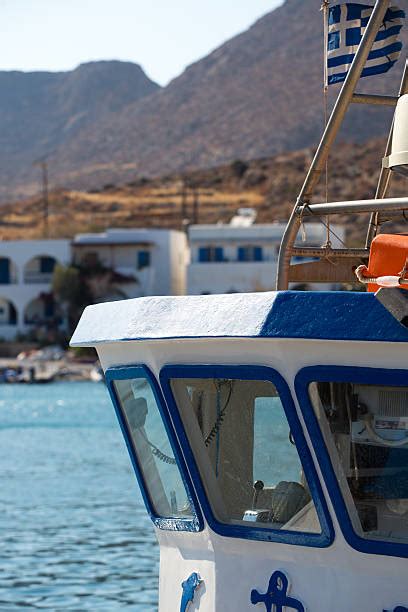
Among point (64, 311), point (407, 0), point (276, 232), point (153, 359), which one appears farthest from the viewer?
Result: point (64, 311)

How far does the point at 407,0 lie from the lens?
7441mm

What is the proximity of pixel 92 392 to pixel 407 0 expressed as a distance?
5476cm

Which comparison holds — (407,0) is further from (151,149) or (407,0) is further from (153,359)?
(151,149)

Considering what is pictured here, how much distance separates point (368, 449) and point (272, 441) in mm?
575

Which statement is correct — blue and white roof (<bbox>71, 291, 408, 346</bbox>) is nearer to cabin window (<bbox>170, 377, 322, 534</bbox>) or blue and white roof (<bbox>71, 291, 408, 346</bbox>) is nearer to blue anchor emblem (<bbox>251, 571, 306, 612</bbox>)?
cabin window (<bbox>170, 377, 322, 534</bbox>)

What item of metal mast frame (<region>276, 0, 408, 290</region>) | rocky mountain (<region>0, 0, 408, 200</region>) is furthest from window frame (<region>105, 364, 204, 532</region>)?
rocky mountain (<region>0, 0, 408, 200</region>)

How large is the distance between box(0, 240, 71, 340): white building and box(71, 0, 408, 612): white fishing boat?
6701cm

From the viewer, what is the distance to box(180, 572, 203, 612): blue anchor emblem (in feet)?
19.1

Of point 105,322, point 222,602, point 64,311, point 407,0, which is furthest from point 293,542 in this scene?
point 64,311

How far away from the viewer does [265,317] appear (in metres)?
5.06

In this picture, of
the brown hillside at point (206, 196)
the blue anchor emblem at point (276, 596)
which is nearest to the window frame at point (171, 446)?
the blue anchor emblem at point (276, 596)

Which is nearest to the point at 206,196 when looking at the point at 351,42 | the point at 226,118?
the point at 226,118

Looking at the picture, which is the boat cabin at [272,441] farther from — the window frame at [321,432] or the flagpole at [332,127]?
the flagpole at [332,127]

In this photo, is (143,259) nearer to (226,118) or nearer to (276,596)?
(276,596)
